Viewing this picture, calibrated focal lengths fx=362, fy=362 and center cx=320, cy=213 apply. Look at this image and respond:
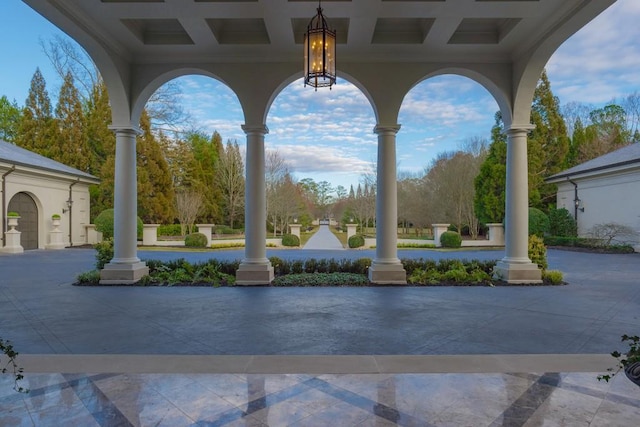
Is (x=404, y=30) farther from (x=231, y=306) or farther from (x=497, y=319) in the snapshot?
(x=231, y=306)

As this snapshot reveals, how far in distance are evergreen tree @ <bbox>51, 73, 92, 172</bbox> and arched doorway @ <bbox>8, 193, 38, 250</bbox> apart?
762 centimetres

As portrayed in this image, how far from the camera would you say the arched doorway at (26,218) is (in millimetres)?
18016

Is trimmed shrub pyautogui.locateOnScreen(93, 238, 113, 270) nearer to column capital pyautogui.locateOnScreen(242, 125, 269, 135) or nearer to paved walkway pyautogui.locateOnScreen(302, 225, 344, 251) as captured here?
column capital pyautogui.locateOnScreen(242, 125, 269, 135)

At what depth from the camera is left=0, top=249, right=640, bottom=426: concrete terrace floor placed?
2.73 meters

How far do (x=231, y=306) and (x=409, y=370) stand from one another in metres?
3.61

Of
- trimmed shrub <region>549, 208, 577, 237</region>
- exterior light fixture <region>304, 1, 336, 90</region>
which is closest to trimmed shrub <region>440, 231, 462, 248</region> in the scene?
trimmed shrub <region>549, 208, 577, 237</region>

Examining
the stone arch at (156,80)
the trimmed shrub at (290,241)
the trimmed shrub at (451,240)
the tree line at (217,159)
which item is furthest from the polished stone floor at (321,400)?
the tree line at (217,159)

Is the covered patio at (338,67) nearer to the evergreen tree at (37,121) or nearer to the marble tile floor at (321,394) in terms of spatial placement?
the marble tile floor at (321,394)

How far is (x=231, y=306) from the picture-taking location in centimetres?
621

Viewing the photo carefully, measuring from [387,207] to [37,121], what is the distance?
29313 mm

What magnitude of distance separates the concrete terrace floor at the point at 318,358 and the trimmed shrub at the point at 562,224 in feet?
47.5

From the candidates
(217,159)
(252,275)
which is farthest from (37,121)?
(252,275)

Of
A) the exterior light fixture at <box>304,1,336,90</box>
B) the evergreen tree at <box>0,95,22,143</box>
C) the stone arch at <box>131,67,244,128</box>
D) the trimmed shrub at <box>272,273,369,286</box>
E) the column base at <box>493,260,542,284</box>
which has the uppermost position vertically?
the evergreen tree at <box>0,95,22,143</box>

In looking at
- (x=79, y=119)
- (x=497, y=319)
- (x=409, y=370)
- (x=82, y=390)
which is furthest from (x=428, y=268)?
(x=79, y=119)
